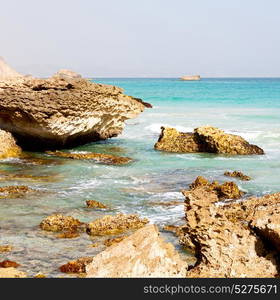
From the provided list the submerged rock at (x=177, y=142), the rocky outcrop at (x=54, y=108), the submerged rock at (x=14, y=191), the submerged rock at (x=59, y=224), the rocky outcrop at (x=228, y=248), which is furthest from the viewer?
the submerged rock at (x=177, y=142)

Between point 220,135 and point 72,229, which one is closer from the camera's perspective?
point 72,229

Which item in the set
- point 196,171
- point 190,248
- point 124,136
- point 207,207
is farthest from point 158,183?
point 124,136

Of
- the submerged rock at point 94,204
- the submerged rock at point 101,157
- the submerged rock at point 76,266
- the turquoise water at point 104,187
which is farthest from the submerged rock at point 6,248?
the submerged rock at point 101,157

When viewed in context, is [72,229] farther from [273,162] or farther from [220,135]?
[220,135]

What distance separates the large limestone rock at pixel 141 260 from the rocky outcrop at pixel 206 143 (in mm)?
17892

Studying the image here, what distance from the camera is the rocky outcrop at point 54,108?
22422mm

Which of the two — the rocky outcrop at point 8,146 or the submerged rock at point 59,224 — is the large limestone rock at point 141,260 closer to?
the submerged rock at point 59,224

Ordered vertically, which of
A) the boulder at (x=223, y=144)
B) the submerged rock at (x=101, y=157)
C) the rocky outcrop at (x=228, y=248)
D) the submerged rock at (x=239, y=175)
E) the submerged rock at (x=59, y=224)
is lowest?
the submerged rock at (x=101, y=157)

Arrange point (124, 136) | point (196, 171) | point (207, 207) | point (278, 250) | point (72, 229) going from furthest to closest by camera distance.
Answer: point (124, 136), point (196, 171), point (72, 229), point (207, 207), point (278, 250)

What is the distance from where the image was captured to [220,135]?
981 inches

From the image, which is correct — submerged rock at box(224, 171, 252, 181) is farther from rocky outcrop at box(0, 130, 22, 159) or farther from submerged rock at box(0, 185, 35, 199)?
rocky outcrop at box(0, 130, 22, 159)

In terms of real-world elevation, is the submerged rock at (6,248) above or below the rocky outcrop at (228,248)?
below

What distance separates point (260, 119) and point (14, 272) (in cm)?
3786

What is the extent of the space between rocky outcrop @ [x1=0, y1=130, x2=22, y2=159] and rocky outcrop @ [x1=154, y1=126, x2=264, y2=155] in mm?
7126
